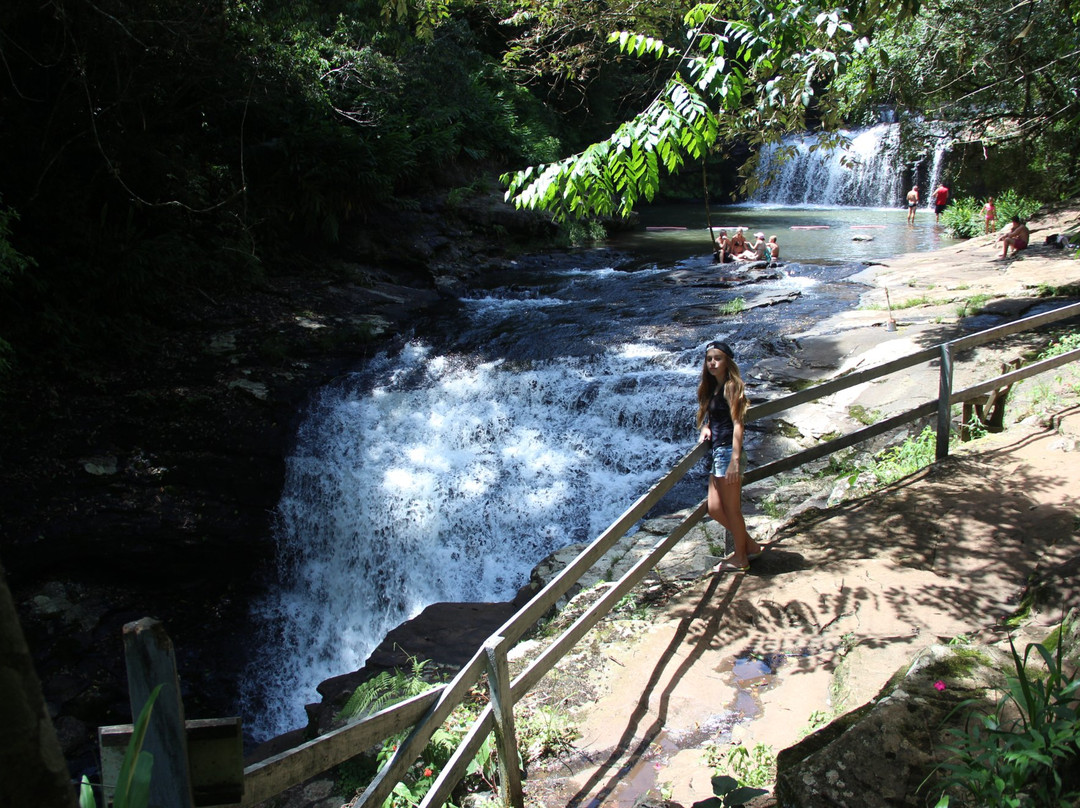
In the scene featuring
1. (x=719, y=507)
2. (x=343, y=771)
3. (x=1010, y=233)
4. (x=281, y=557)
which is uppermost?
(x=1010, y=233)

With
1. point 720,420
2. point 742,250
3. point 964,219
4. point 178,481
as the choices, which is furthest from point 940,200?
point 178,481

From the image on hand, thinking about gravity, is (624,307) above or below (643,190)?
below

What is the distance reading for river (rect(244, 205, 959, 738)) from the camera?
8.59 metres

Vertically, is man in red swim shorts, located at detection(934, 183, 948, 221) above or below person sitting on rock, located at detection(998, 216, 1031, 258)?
above

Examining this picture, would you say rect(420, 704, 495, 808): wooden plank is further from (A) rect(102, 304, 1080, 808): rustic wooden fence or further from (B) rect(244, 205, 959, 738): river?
(B) rect(244, 205, 959, 738): river

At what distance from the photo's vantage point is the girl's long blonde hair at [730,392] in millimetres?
5117

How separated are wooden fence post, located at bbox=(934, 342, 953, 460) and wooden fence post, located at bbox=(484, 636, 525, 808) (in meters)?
4.45

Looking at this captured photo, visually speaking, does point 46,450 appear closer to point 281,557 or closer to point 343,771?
point 281,557

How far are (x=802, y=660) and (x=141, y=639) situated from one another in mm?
3575

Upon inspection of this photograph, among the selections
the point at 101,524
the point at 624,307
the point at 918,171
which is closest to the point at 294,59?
the point at 624,307

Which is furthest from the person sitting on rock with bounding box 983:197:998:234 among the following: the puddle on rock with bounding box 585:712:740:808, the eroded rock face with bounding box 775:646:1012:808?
the eroded rock face with bounding box 775:646:1012:808

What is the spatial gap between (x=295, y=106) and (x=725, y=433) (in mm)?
15145

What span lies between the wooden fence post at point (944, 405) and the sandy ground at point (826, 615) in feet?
0.47

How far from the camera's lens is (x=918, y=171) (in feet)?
89.1
